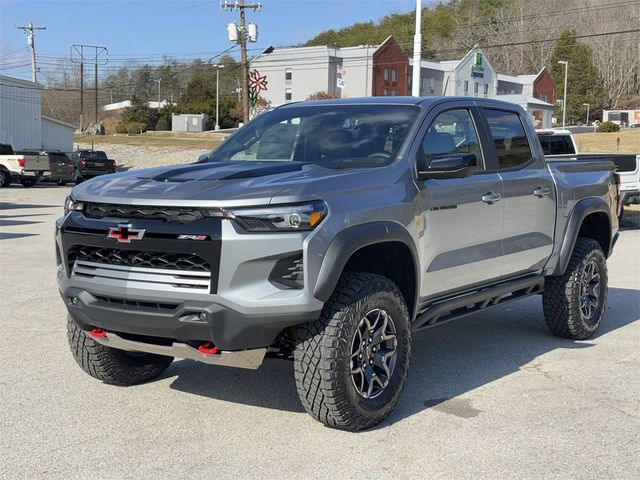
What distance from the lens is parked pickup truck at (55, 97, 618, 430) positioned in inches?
158

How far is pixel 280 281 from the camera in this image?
404cm

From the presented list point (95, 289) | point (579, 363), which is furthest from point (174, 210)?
point (579, 363)

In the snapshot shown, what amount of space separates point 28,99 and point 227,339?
4933 centimetres

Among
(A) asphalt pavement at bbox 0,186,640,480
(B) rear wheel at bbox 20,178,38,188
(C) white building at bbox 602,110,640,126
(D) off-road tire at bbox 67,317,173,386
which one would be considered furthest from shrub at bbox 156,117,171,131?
(D) off-road tire at bbox 67,317,173,386

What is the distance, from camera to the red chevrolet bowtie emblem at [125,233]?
4133mm

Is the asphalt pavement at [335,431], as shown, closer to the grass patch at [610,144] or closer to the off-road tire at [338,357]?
the off-road tire at [338,357]

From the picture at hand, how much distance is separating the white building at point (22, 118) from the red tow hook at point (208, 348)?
153 ft

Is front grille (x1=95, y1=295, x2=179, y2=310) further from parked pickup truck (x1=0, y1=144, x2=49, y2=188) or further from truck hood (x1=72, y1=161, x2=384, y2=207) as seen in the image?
parked pickup truck (x1=0, y1=144, x2=49, y2=188)

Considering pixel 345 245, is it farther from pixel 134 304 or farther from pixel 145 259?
pixel 134 304

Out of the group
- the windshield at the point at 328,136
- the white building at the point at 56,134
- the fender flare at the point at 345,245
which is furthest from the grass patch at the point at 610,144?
the fender flare at the point at 345,245

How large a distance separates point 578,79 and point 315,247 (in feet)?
377

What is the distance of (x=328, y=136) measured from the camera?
17.7ft

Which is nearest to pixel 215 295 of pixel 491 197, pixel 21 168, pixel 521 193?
pixel 491 197

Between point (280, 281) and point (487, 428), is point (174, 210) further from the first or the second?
point (487, 428)
